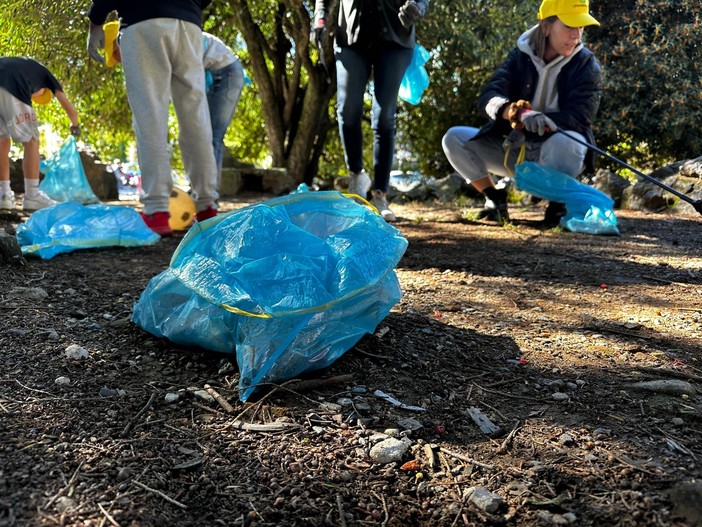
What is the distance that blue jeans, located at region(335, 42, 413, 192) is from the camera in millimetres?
3641

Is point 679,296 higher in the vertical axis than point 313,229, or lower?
lower

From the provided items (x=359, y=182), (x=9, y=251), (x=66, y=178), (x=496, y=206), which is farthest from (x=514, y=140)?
(x=66, y=178)

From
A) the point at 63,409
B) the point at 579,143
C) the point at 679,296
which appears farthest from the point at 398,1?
the point at 63,409

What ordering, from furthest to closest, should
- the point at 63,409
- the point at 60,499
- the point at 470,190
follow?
the point at 470,190 < the point at 63,409 < the point at 60,499

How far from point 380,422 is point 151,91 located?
246cm

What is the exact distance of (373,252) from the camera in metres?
1.60

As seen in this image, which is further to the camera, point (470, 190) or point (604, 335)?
point (470, 190)

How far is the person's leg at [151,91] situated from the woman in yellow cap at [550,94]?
187 cm

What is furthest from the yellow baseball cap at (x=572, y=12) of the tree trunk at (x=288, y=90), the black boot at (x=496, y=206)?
the tree trunk at (x=288, y=90)

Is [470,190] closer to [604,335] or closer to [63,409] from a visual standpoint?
[604,335]

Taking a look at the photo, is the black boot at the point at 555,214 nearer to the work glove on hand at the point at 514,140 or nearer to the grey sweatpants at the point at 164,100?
the work glove on hand at the point at 514,140

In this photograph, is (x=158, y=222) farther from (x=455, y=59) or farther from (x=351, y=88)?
(x=455, y=59)

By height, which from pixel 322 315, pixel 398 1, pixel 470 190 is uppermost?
pixel 398 1

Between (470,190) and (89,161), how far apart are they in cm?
451
